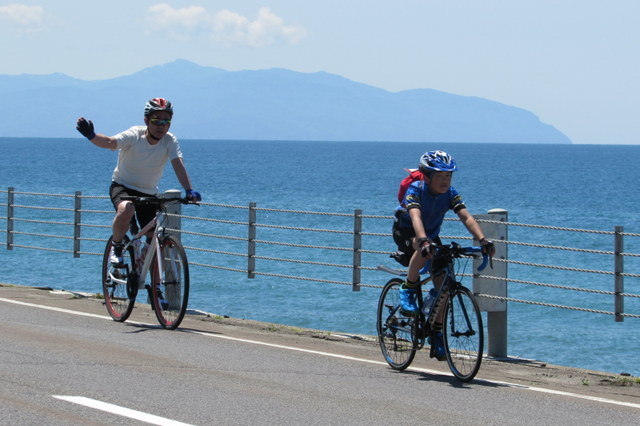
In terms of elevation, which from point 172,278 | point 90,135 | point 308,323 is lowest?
point 308,323

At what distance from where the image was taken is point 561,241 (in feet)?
177

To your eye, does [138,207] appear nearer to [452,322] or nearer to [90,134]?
[90,134]

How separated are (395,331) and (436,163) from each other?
4.67 ft

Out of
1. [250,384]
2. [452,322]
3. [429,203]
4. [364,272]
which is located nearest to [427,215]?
[429,203]

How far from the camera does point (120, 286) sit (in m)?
11.0

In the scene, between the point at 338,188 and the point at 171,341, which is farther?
the point at 338,188

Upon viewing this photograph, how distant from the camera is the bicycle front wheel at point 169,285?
402 inches

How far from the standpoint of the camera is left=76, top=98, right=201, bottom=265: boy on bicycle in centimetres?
1042

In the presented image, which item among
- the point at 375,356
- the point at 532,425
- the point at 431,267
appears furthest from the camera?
the point at 375,356

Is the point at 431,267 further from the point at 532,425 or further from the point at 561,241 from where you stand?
the point at 561,241

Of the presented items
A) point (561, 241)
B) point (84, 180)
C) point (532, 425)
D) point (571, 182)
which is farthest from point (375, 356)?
point (571, 182)

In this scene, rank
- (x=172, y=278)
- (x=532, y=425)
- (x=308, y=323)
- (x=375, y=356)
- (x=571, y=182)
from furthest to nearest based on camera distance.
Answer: (x=571, y=182), (x=308, y=323), (x=172, y=278), (x=375, y=356), (x=532, y=425)

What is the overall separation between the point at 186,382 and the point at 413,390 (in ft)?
5.10

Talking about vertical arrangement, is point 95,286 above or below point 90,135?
below
